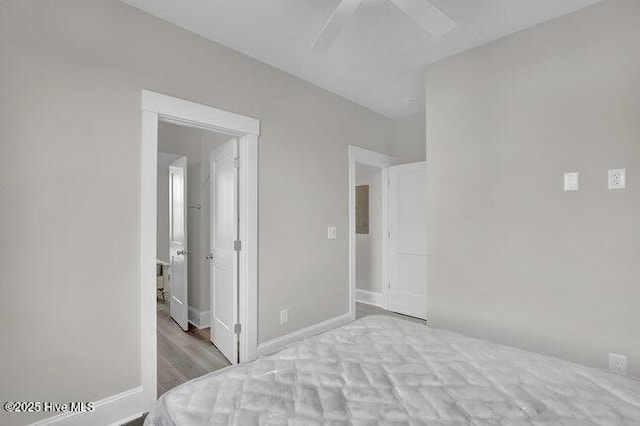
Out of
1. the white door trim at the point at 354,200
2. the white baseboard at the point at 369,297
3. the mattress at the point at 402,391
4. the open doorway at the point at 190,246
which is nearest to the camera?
the mattress at the point at 402,391

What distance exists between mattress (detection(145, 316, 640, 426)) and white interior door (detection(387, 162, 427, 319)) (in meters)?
2.39

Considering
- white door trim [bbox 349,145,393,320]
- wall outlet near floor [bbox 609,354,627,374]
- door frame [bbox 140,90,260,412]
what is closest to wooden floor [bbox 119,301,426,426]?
door frame [bbox 140,90,260,412]

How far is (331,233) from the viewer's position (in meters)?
3.46

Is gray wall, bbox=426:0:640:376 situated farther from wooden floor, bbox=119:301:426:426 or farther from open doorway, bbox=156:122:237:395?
open doorway, bbox=156:122:237:395

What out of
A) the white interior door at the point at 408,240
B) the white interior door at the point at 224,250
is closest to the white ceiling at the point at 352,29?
the white interior door at the point at 224,250

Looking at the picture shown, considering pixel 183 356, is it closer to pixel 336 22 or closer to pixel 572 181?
pixel 336 22

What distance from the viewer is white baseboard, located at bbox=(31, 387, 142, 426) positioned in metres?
1.74

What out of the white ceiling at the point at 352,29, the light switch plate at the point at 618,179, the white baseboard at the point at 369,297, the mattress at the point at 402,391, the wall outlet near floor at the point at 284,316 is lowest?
the white baseboard at the point at 369,297

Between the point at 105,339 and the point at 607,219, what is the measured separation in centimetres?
332

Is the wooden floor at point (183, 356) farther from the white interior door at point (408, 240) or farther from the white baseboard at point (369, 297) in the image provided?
the white interior door at point (408, 240)

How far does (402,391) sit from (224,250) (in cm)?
218

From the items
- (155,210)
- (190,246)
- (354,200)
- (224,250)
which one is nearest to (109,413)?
(155,210)

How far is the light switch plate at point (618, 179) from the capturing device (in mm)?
1931

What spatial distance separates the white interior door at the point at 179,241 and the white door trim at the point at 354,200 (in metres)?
1.95
